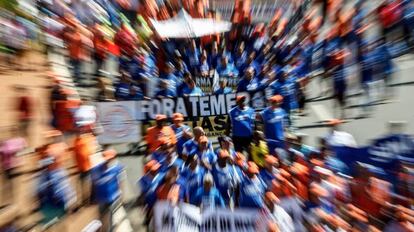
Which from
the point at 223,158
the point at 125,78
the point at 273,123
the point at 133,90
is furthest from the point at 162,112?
the point at 273,123

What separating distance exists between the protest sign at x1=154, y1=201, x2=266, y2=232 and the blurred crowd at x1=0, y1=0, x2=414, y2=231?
0.24m

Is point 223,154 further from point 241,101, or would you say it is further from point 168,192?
point 241,101

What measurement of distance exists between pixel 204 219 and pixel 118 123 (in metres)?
2.17

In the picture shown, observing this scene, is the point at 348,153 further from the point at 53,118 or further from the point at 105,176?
the point at 53,118

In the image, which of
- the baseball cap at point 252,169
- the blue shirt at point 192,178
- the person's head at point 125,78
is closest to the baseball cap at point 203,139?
the blue shirt at point 192,178

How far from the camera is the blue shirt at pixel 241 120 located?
233 inches

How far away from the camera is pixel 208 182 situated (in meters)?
4.82

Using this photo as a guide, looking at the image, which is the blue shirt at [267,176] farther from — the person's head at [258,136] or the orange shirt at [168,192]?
the orange shirt at [168,192]

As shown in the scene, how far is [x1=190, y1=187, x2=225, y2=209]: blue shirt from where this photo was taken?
4.72 meters

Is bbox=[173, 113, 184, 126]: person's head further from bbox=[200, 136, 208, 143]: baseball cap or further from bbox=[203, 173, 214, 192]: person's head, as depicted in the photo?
bbox=[203, 173, 214, 192]: person's head

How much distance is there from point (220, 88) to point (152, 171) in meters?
1.51

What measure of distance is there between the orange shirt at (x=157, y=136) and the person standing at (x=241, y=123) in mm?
775

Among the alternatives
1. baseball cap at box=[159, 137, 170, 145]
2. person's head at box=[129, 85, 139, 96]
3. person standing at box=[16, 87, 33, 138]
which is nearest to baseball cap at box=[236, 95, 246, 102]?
baseball cap at box=[159, 137, 170, 145]

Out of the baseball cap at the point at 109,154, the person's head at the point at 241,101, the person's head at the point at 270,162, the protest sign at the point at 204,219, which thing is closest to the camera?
the protest sign at the point at 204,219
